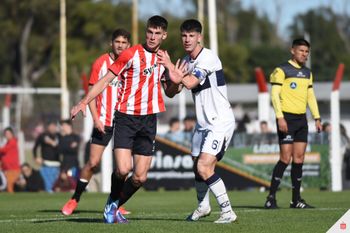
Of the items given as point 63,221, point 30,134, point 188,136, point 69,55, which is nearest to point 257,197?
point 188,136

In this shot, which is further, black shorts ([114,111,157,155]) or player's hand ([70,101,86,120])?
black shorts ([114,111,157,155])

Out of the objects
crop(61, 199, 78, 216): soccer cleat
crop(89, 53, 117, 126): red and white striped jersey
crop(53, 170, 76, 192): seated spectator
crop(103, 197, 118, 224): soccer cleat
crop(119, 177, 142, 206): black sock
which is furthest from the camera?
crop(53, 170, 76, 192): seated spectator

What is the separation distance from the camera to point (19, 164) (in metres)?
26.3

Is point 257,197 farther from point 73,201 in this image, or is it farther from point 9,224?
point 9,224

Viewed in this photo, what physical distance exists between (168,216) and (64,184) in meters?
11.8

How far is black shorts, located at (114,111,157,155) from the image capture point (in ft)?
40.3

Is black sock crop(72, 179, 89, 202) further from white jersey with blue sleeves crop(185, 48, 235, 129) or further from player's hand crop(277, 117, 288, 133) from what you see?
white jersey with blue sleeves crop(185, 48, 235, 129)

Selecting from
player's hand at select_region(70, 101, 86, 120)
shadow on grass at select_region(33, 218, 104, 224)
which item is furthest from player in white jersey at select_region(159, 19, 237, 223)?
shadow on grass at select_region(33, 218, 104, 224)

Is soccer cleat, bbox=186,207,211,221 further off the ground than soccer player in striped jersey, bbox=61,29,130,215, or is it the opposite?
soccer player in striped jersey, bbox=61,29,130,215

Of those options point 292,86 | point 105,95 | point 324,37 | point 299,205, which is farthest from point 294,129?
point 324,37

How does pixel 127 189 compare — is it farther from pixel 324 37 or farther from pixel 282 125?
pixel 324 37

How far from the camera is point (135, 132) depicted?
12.3 meters

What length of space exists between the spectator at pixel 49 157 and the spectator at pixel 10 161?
0.62m

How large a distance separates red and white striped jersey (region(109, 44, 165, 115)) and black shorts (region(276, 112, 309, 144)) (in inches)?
131
